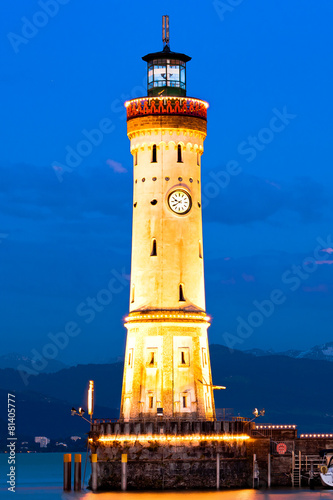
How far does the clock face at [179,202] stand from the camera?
326 ft

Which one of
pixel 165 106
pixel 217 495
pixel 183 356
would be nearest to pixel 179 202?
pixel 165 106

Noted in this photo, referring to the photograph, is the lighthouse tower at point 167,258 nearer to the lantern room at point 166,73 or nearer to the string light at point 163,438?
the lantern room at point 166,73

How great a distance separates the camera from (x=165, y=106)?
9988 centimetres

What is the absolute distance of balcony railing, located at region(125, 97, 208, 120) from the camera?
327 ft

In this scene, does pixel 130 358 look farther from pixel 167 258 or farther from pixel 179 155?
pixel 179 155

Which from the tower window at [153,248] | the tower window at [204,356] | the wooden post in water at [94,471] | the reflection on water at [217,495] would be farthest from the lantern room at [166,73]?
the reflection on water at [217,495]

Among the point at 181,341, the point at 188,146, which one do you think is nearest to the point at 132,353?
the point at 181,341

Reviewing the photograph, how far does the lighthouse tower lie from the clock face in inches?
3.0

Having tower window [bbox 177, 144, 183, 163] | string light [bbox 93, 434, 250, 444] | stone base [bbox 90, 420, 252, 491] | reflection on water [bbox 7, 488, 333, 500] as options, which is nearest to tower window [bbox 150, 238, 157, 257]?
tower window [bbox 177, 144, 183, 163]

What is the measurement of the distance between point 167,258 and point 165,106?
38.5ft

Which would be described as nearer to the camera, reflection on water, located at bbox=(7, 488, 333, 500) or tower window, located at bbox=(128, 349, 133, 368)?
reflection on water, located at bbox=(7, 488, 333, 500)

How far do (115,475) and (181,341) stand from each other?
11908 millimetres

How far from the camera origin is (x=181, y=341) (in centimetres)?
9700

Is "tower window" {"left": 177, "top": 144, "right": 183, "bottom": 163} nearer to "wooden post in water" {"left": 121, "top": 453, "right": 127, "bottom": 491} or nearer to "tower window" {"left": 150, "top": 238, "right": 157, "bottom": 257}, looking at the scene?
"tower window" {"left": 150, "top": 238, "right": 157, "bottom": 257}
